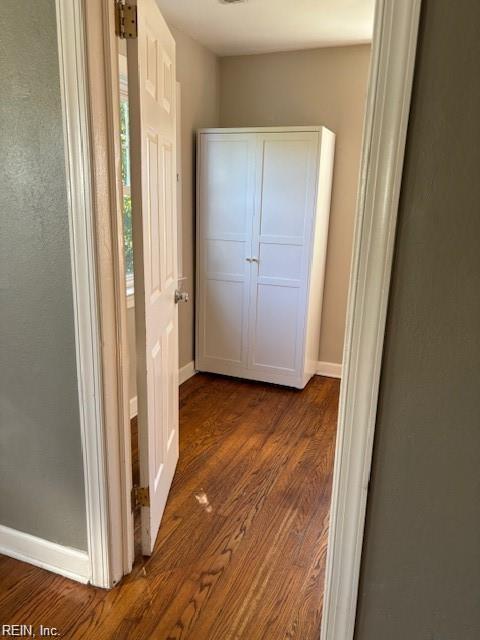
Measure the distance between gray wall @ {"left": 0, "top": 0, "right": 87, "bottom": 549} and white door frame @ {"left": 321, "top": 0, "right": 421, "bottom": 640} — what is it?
865 millimetres

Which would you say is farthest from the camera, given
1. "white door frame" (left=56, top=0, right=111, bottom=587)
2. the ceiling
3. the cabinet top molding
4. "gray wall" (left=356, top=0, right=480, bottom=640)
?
the cabinet top molding

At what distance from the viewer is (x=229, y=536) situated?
192cm

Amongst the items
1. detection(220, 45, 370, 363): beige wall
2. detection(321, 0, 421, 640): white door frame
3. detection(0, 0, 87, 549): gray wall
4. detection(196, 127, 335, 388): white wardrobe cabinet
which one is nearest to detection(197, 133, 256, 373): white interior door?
detection(196, 127, 335, 388): white wardrobe cabinet

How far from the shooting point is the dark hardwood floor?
4.97ft

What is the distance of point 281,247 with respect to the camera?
3.17m

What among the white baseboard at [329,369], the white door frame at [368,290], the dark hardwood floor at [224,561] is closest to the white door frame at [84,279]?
the dark hardwood floor at [224,561]

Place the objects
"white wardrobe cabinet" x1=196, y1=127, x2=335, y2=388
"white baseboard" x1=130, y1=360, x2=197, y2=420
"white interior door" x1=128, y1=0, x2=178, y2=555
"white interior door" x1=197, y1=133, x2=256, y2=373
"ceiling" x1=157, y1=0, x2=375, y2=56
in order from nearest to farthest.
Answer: "white interior door" x1=128, y1=0, x2=178, y2=555 → "ceiling" x1=157, y1=0, x2=375, y2=56 → "white wardrobe cabinet" x1=196, y1=127, x2=335, y2=388 → "white interior door" x1=197, y1=133, x2=256, y2=373 → "white baseboard" x1=130, y1=360, x2=197, y2=420

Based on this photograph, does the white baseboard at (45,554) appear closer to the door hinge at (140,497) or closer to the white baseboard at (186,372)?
the door hinge at (140,497)

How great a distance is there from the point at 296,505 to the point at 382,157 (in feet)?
5.58

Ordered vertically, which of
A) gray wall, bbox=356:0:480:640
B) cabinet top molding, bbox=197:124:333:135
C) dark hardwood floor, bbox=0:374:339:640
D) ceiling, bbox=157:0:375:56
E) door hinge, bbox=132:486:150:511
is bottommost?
dark hardwood floor, bbox=0:374:339:640

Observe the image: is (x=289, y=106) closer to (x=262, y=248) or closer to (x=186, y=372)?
(x=262, y=248)

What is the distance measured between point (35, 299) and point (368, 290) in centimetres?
104

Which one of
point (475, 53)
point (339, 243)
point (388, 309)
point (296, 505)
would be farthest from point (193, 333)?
point (475, 53)

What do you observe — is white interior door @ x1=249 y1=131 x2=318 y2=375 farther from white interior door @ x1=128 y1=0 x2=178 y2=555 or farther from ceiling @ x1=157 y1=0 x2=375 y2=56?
white interior door @ x1=128 y1=0 x2=178 y2=555
